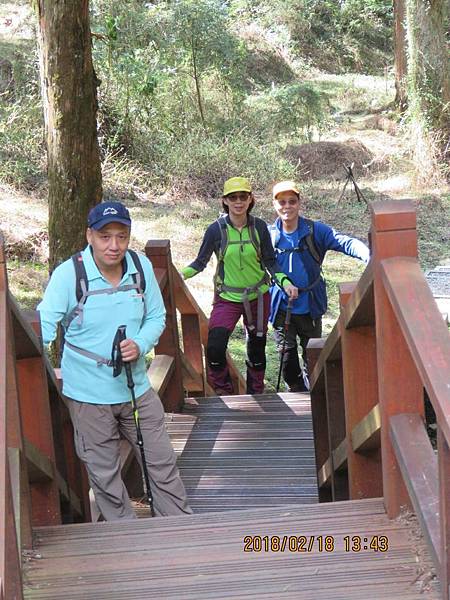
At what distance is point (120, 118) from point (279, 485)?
35.4 feet

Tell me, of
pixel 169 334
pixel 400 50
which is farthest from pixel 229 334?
pixel 400 50

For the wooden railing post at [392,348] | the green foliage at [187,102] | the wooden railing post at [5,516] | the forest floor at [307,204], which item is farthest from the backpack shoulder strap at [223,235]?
the green foliage at [187,102]

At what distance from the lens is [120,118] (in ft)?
50.1

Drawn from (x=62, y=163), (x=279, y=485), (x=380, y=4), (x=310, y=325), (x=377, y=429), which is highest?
(x=380, y=4)

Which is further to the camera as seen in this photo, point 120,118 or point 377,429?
point 120,118

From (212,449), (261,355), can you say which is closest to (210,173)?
(261,355)

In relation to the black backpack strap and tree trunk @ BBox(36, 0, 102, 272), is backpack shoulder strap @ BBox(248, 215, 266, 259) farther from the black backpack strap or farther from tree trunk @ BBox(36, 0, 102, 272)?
tree trunk @ BBox(36, 0, 102, 272)

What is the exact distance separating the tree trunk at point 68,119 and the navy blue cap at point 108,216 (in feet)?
8.39

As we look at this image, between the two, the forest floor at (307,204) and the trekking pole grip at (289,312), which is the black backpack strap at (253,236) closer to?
the trekking pole grip at (289,312)

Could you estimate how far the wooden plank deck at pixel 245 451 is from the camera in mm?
5371

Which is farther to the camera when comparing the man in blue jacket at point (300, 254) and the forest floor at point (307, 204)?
the forest floor at point (307, 204)

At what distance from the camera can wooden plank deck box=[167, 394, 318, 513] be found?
537cm

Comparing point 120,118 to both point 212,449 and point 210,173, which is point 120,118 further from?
point 212,449

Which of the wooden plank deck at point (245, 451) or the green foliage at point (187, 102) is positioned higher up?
the green foliage at point (187, 102)
